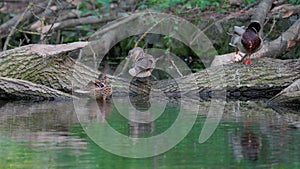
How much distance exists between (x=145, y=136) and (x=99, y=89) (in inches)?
141

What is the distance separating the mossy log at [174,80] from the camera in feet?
33.6

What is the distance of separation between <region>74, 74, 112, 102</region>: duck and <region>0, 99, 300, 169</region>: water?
0.62 meters

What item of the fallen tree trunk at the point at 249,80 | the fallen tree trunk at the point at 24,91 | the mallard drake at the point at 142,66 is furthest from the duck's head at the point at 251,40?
the fallen tree trunk at the point at 24,91

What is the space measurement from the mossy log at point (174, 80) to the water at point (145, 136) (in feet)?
2.57

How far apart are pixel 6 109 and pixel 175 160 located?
4.25m

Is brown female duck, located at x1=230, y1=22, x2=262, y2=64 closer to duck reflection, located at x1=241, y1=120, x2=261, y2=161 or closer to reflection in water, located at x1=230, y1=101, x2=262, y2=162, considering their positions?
reflection in water, located at x1=230, y1=101, x2=262, y2=162

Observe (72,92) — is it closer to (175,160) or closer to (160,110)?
(160,110)

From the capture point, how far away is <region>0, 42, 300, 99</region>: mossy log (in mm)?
10250

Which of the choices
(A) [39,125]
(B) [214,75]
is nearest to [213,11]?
(B) [214,75]

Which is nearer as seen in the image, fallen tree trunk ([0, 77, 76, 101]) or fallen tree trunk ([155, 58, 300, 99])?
fallen tree trunk ([0, 77, 76, 101])

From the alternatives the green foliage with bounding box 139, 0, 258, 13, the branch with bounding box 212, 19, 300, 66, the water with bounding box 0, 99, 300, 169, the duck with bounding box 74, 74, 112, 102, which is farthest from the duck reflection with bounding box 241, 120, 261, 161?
the green foliage with bounding box 139, 0, 258, 13

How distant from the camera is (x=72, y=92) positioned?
34.8 feet

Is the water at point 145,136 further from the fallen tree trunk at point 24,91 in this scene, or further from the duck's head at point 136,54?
the duck's head at point 136,54

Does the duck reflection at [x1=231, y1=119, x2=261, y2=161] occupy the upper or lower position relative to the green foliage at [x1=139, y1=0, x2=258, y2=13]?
lower
